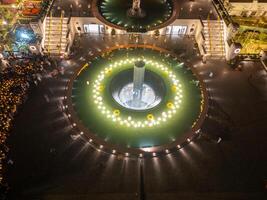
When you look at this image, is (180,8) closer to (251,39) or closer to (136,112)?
(251,39)

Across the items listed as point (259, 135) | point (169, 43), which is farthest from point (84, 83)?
point (259, 135)

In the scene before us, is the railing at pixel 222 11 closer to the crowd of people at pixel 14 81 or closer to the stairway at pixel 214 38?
the stairway at pixel 214 38

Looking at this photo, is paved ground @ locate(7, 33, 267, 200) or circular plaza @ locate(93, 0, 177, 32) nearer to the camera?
paved ground @ locate(7, 33, 267, 200)

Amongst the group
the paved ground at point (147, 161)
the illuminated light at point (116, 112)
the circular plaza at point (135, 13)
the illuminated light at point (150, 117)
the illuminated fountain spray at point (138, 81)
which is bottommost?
the paved ground at point (147, 161)

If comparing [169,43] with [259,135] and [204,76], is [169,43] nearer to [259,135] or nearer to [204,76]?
[204,76]

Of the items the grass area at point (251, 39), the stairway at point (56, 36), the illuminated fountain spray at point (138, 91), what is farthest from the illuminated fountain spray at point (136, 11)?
the grass area at point (251, 39)

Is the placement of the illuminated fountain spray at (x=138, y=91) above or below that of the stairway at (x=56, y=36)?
below

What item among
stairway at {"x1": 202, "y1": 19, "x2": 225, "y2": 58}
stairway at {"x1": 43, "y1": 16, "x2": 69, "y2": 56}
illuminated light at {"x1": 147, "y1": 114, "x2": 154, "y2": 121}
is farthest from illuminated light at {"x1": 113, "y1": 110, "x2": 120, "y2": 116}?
stairway at {"x1": 202, "y1": 19, "x2": 225, "y2": 58}

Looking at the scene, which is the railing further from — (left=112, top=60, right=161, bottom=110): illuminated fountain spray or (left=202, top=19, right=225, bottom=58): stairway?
(left=112, top=60, right=161, bottom=110): illuminated fountain spray
